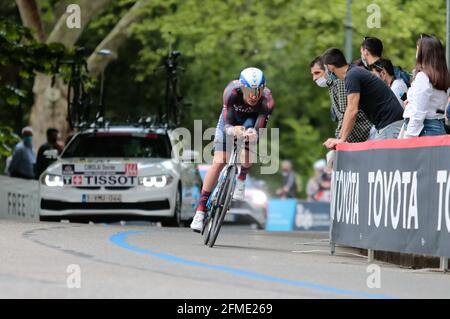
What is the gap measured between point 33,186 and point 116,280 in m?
14.8

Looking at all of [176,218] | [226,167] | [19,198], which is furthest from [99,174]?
[226,167]

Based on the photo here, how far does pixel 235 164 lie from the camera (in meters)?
15.4

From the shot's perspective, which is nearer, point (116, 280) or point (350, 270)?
point (116, 280)

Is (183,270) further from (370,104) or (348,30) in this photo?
(348,30)

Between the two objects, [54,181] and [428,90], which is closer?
[428,90]

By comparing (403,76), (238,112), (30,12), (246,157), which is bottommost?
(246,157)

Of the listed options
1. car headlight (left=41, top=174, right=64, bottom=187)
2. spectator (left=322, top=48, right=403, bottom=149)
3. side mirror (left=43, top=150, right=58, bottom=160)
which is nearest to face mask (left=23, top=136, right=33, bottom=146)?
side mirror (left=43, top=150, right=58, bottom=160)

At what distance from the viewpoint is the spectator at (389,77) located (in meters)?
16.5

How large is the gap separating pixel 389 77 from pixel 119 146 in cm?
726

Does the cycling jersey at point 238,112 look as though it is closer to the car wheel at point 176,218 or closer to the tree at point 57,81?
the car wheel at point 176,218

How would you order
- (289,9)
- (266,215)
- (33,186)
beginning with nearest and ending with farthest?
(33,186)
(266,215)
(289,9)

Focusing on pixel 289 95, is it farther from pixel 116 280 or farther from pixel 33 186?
pixel 116 280

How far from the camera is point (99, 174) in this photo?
21938 millimetres
